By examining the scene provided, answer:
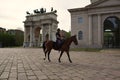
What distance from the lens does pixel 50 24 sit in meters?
43.9

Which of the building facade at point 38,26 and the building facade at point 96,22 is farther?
the building facade at point 38,26

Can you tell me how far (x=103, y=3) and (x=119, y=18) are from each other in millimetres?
4318

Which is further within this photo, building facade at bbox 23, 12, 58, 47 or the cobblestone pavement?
building facade at bbox 23, 12, 58, 47

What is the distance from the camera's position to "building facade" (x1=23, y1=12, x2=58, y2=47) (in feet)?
145

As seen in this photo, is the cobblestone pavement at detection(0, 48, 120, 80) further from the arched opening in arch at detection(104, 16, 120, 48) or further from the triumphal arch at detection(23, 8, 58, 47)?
the triumphal arch at detection(23, 8, 58, 47)

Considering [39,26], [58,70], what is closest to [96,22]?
[39,26]

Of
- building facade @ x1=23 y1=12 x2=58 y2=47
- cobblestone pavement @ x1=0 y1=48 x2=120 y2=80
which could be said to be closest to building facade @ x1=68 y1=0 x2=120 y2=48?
building facade @ x1=23 y1=12 x2=58 y2=47

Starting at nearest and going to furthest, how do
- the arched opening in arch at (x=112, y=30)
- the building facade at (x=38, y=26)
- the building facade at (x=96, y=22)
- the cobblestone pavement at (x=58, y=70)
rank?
the cobblestone pavement at (x=58, y=70) → the building facade at (x=96, y=22) → the arched opening in arch at (x=112, y=30) → the building facade at (x=38, y=26)

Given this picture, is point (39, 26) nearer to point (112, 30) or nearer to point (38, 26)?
point (38, 26)

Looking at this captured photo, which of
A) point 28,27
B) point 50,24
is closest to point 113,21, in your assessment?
point 50,24

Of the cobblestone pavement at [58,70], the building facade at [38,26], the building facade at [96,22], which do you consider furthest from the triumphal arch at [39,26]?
the cobblestone pavement at [58,70]

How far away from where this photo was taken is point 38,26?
47594 millimetres

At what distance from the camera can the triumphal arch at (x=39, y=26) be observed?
44.1 metres

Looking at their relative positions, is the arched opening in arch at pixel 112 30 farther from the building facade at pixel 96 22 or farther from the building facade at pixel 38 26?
the building facade at pixel 38 26
